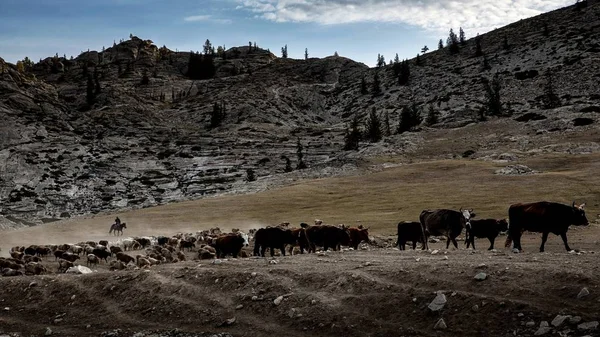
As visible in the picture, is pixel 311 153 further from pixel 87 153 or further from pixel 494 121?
pixel 87 153

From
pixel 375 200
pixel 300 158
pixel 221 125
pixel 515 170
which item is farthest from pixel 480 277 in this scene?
pixel 221 125

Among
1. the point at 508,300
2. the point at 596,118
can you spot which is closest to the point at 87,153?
the point at 596,118

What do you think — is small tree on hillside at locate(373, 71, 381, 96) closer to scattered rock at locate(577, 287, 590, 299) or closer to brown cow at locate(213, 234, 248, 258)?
brown cow at locate(213, 234, 248, 258)

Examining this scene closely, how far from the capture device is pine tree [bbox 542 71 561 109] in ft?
420

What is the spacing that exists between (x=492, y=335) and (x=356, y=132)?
11584cm

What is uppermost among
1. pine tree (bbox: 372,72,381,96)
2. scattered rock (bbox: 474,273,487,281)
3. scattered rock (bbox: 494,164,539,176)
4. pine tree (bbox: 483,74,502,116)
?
pine tree (bbox: 372,72,381,96)

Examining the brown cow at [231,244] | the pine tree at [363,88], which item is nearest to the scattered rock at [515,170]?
the brown cow at [231,244]

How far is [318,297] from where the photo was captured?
14945mm

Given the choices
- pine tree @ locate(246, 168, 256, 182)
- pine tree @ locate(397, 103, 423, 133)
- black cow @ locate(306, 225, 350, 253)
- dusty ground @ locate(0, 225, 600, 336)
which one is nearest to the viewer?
dusty ground @ locate(0, 225, 600, 336)

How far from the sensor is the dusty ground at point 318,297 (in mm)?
12625

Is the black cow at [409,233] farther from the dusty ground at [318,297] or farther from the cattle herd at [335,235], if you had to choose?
the dusty ground at [318,297]

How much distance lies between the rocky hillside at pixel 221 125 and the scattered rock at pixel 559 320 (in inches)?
3075

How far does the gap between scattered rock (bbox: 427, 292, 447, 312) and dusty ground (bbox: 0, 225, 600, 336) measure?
144 millimetres

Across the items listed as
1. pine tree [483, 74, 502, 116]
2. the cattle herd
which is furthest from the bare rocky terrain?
pine tree [483, 74, 502, 116]
